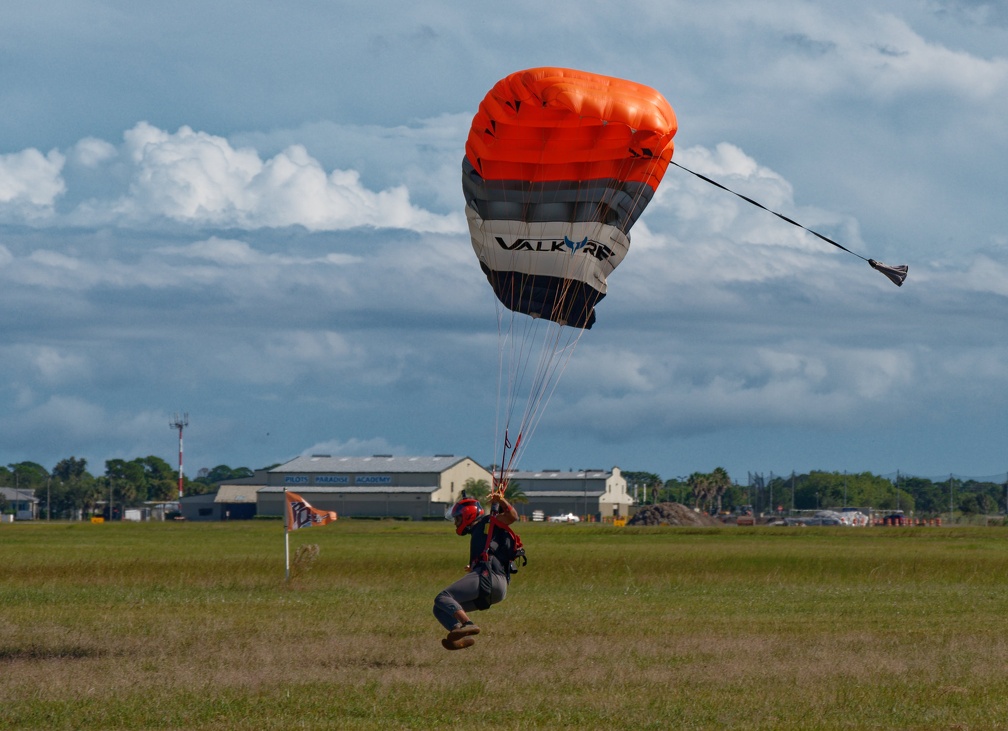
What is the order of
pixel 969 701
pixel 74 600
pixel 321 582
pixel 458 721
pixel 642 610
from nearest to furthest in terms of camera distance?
pixel 458 721, pixel 969 701, pixel 642 610, pixel 74 600, pixel 321 582

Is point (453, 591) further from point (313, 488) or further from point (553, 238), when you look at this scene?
point (313, 488)

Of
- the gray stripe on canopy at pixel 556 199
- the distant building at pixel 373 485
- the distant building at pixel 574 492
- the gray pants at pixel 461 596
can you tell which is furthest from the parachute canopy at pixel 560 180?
the distant building at pixel 574 492

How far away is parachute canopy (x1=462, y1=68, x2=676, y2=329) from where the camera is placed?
19922 millimetres

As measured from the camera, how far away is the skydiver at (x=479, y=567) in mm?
16641

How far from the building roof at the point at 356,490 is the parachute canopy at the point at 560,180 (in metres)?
146

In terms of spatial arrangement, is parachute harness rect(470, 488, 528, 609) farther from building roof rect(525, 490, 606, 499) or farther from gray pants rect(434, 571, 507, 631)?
building roof rect(525, 490, 606, 499)

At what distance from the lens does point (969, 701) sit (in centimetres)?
1605

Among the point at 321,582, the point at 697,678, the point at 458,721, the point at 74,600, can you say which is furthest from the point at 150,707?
the point at 321,582

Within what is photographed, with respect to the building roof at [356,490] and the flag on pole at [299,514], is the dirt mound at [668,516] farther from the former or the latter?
the flag on pole at [299,514]

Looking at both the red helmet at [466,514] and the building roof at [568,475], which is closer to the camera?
the red helmet at [466,514]

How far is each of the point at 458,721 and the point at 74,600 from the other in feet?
62.8

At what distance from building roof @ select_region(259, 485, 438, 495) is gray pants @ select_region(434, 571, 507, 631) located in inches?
Answer: 5935

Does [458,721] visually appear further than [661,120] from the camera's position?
No

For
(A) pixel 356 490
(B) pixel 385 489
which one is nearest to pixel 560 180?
(B) pixel 385 489
